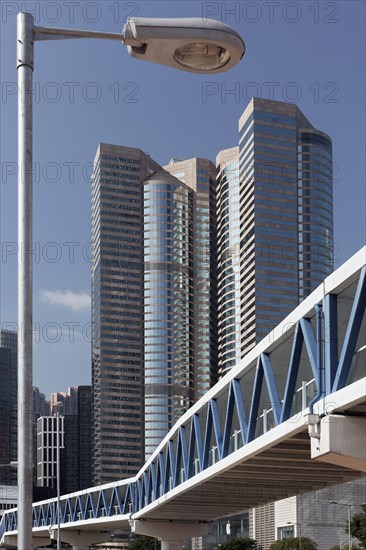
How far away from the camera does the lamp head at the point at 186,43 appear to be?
37.4 feet

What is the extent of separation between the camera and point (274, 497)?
165ft

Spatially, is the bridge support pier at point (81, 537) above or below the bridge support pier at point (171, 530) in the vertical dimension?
below

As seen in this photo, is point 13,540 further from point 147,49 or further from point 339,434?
point 147,49

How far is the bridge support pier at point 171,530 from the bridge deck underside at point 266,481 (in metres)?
9.05

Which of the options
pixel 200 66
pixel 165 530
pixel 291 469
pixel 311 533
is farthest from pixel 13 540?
pixel 200 66

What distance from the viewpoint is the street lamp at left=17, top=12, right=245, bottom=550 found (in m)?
10.9

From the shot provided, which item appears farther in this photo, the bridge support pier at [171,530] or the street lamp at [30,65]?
the bridge support pier at [171,530]

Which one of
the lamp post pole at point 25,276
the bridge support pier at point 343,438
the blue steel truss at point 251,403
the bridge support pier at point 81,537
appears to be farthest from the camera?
the bridge support pier at point 81,537

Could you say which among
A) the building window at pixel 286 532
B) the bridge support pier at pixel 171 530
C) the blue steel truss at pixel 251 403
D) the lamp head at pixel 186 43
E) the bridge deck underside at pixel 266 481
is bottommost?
the building window at pixel 286 532

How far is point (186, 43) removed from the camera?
11500mm

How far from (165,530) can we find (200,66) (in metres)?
65.5

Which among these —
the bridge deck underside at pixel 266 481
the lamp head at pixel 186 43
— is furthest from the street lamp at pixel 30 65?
the bridge deck underside at pixel 266 481

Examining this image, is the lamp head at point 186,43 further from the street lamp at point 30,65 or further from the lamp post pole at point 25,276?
the lamp post pole at point 25,276

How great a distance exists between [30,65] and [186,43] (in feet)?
5.81
